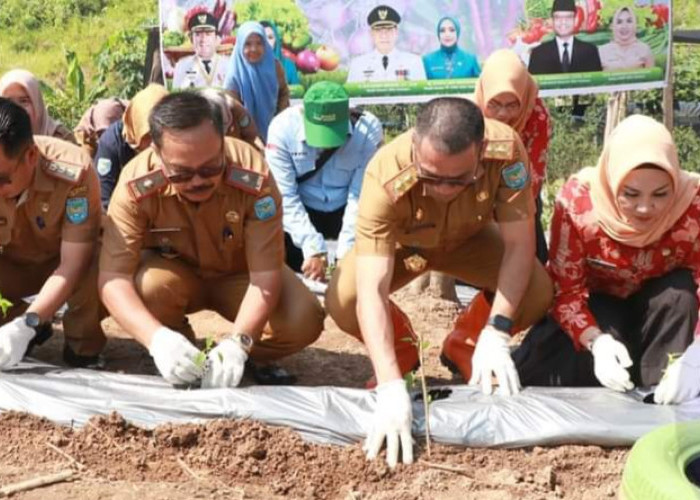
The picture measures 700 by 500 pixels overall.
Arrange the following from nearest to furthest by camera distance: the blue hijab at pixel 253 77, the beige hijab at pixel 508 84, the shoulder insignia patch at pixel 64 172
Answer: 1. the shoulder insignia patch at pixel 64 172
2. the beige hijab at pixel 508 84
3. the blue hijab at pixel 253 77

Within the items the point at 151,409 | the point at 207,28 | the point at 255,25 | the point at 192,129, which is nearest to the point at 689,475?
the point at 151,409

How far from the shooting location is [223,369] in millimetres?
3287

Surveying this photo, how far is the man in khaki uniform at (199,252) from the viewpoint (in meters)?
3.31

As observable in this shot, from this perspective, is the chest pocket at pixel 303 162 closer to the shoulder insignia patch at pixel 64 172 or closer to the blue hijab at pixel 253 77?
the blue hijab at pixel 253 77

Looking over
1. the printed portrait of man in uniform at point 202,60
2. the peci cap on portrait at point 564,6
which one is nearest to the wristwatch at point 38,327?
the printed portrait of man in uniform at point 202,60

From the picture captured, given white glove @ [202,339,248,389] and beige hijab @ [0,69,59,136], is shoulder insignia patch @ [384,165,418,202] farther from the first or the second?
beige hijab @ [0,69,59,136]

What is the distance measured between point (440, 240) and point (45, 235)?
1402 mm

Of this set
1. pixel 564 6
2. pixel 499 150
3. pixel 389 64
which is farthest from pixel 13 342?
pixel 564 6

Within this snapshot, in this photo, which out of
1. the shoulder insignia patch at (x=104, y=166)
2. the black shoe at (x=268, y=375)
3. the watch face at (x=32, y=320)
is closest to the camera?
the watch face at (x=32, y=320)

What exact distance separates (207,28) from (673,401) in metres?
4.13

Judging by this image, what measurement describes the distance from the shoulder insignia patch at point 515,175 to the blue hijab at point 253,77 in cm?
261

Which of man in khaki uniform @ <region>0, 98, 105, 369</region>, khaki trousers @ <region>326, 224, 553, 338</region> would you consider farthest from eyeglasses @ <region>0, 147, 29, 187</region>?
khaki trousers @ <region>326, 224, 553, 338</region>

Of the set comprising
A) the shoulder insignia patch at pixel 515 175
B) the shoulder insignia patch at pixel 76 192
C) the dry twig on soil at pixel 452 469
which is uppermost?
the shoulder insignia patch at pixel 76 192

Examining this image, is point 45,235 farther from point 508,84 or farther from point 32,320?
point 508,84
